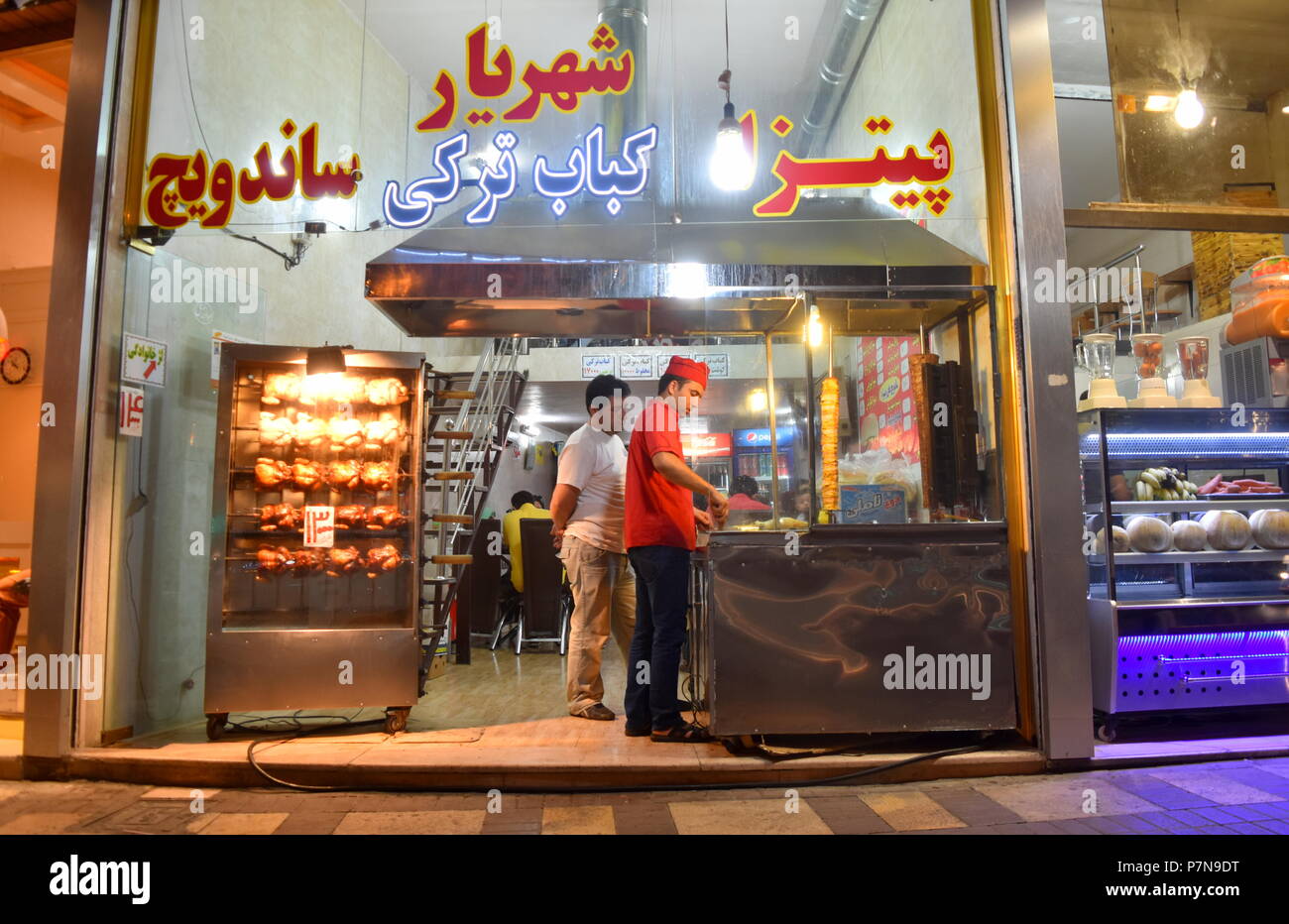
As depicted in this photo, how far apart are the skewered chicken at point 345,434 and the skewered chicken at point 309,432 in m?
0.05

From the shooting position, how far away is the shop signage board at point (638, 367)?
9.99m

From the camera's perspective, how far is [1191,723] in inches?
179

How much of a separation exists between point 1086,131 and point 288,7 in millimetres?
5743

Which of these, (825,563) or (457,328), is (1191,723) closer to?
(825,563)

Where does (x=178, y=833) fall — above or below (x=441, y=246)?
below

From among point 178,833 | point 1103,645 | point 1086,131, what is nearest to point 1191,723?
point 1103,645

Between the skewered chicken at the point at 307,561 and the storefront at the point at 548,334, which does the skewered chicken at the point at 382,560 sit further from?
the skewered chicken at the point at 307,561

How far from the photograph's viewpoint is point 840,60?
6.56 m

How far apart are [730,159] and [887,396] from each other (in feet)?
6.46

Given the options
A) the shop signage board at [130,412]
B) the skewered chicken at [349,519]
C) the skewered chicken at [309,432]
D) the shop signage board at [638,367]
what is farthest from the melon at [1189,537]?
the shop signage board at [638,367]

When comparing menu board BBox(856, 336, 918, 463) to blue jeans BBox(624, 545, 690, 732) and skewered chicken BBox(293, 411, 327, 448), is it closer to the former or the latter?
blue jeans BBox(624, 545, 690, 732)

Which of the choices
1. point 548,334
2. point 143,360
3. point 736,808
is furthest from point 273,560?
point 736,808

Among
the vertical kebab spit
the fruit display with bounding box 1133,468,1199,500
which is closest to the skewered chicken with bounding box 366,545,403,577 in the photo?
the vertical kebab spit

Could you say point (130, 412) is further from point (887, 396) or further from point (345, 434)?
point (887, 396)
